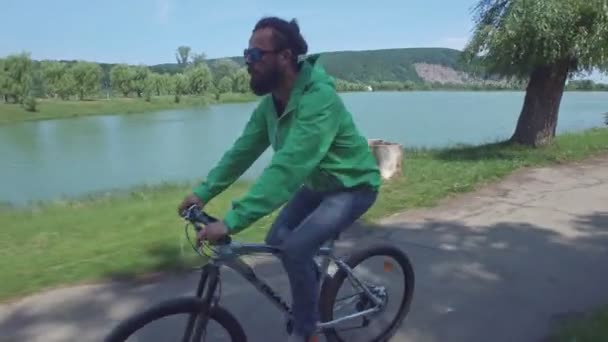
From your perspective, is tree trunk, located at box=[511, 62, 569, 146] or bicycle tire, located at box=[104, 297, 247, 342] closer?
bicycle tire, located at box=[104, 297, 247, 342]

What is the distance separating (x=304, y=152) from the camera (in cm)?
260

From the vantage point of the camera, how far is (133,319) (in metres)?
2.54

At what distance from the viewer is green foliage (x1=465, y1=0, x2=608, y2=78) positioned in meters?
10.2

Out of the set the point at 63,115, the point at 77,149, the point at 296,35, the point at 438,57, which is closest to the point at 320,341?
the point at 296,35

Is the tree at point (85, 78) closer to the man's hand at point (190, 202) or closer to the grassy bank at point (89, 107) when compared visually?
the grassy bank at point (89, 107)

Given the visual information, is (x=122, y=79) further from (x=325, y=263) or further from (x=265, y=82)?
(x=265, y=82)

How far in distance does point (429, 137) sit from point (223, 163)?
16.7 metres

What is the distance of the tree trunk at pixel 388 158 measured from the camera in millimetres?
8703

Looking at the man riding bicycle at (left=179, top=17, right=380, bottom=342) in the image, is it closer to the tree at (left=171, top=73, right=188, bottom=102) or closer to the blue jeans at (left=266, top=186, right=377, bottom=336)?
the blue jeans at (left=266, top=186, right=377, bottom=336)

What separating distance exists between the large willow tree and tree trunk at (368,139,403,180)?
3441mm

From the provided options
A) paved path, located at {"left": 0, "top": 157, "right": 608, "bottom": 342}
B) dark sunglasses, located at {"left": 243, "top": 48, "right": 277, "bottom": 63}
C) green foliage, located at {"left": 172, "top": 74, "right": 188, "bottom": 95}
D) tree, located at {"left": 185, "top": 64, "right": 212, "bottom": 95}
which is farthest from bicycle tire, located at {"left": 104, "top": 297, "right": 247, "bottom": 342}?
tree, located at {"left": 185, "top": 64, "right": 212, "bottom": 95}

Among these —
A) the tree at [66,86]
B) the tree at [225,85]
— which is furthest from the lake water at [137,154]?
the tree at [225,85]

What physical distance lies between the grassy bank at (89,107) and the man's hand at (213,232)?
50757mm

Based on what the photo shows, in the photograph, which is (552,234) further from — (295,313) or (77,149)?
(77,149)
